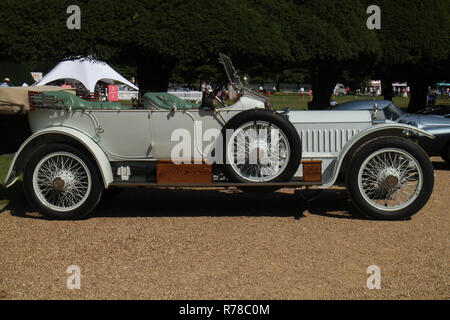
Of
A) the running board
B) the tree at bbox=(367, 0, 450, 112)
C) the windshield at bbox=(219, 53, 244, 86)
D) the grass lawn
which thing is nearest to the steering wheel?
the windshield at bbox=(219, 53, 244, 86)

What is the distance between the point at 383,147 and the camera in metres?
5.44

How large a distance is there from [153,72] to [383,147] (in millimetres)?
6927

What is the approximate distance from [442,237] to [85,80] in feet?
70.5

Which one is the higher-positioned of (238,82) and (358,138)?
(238,82)

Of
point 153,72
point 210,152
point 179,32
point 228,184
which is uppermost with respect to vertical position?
point 179,32

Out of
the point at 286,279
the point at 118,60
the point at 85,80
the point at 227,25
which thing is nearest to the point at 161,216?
the point at 286,279

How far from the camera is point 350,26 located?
11.8 meters

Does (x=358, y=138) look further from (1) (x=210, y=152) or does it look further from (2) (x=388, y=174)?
(1) (x=210, y=152)

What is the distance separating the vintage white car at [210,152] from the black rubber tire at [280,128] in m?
0.01

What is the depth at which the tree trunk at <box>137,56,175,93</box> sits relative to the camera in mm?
10984

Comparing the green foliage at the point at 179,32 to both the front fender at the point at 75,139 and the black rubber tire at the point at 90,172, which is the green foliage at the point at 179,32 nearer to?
the front fender at the point at 75,139

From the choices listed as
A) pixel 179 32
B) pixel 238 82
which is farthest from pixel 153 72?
pixel 238 82

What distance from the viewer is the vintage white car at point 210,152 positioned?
17.8ft

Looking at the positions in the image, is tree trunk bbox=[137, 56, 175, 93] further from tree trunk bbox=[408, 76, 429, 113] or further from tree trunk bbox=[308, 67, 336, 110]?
tree trunk bbox=[408, 76, 429, 113]
